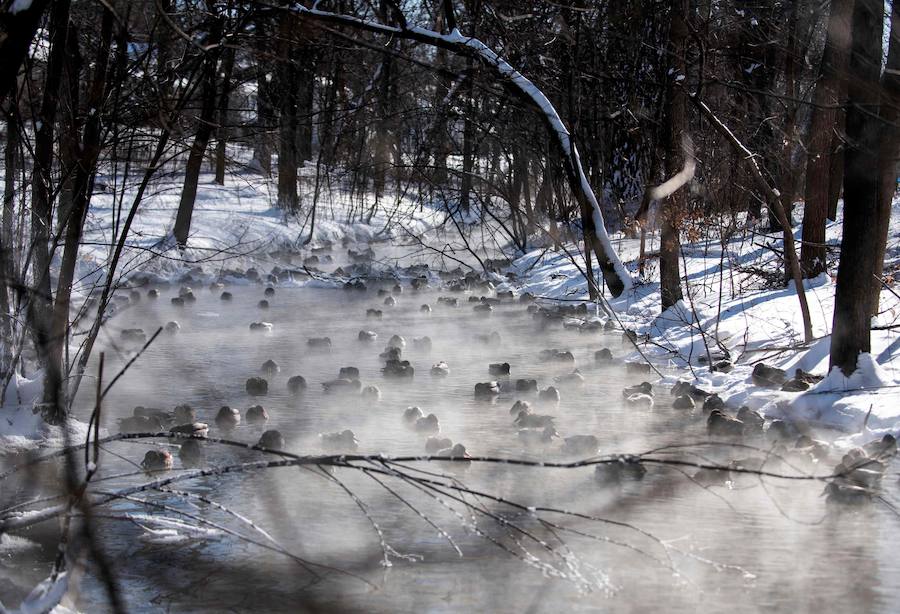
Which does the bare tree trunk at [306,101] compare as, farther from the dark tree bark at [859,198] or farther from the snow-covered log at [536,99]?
the dark tree bark at [859,198]

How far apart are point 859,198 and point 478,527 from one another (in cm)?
384

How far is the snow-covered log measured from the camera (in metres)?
4.94

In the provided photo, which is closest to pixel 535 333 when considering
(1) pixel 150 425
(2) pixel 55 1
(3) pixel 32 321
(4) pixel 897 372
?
(4) pixel 897 372

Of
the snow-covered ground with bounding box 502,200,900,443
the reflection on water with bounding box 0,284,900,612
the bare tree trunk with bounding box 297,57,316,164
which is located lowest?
the reflection on water with bounding box 0,284,900,612

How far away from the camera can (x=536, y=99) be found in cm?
534

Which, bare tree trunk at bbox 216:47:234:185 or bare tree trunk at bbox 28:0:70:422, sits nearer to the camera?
bare tree trunk at bbox 28:0:70:422

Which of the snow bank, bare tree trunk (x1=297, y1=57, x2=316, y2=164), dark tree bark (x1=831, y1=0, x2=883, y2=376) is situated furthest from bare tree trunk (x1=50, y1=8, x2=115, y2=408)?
dark tree bark (x1=831, y1=0, x2=883, y2=376)

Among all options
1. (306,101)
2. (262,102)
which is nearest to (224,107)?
(262,102)

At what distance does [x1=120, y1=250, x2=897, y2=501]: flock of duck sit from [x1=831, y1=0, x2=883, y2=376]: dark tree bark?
510 millimetres

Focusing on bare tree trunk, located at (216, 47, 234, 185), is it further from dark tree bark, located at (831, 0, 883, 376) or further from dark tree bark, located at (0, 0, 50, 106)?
dark tree bark, located at (831, 0, 883, 376)

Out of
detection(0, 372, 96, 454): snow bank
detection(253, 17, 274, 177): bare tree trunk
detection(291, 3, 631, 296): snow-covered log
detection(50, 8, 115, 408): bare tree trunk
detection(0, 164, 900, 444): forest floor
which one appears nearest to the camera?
detection(50, 8, 115, 408): bare tree trunk

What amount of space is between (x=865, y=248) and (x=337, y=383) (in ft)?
13.0

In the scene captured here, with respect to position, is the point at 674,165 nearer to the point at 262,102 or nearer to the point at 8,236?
the point at 262,102

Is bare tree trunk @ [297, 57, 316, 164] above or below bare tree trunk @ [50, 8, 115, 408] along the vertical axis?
above
